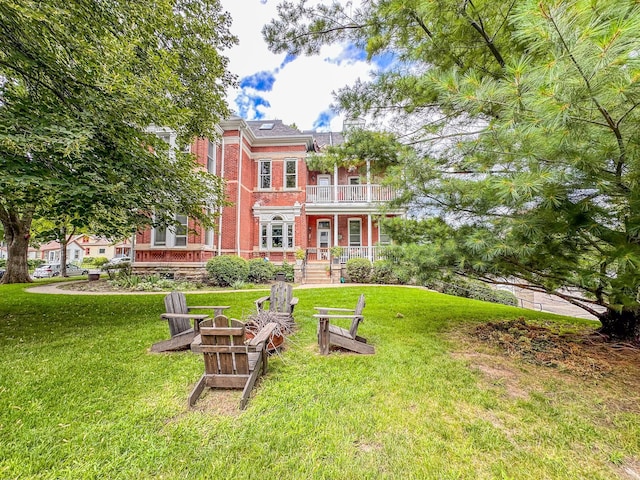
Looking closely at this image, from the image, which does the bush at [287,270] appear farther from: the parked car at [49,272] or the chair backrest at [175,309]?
the parked car at [49,272]

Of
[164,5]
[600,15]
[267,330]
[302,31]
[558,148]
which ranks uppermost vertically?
[164,5]

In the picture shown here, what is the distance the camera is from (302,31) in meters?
4.83

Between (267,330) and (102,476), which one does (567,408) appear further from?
(102,476)

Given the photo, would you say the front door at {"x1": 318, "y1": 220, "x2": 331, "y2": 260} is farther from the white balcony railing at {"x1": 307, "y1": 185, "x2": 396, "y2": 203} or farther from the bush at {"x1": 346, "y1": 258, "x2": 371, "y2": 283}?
the bush at {"x1": 346, "y1": 258, "x2": 371, "y2": 283}

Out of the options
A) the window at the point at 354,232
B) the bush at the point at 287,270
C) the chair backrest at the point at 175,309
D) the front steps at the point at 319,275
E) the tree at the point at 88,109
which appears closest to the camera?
the tree at the point at 88,109

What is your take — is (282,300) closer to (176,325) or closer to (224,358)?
(176,325)

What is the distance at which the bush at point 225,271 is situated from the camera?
41.1ft

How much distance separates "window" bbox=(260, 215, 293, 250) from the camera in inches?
619

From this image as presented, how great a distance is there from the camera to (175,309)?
463 cm

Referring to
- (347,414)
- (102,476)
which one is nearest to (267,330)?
(347,414)

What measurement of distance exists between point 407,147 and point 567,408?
3.89 m

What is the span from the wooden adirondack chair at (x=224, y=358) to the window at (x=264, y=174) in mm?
13859

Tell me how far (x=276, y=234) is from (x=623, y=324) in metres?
13.7

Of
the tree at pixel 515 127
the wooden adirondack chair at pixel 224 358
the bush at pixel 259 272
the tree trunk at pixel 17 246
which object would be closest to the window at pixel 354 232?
the bush at pixel 259 272
